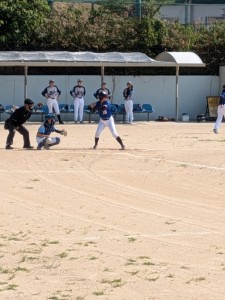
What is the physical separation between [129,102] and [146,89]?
13.3 ft

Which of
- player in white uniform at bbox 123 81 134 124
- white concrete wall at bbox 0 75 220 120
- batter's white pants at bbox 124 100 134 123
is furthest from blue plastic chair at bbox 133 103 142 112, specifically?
batter's white pants at bbox 124 100 134 123

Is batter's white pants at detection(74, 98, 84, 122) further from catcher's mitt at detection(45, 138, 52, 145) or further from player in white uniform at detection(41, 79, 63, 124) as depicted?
catcher's mitt at detection(45, 138, 52, 145)

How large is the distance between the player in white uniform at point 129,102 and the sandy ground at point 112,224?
14.0m

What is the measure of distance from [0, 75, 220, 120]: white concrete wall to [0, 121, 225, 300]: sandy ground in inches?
644

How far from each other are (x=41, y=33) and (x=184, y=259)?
3590cm

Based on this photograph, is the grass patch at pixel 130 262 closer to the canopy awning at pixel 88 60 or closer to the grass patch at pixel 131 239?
the grass patch at pixel 131 239

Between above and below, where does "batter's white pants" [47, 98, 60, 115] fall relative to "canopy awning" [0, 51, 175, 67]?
below

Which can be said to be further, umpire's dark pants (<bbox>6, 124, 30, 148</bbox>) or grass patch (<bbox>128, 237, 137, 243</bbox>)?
umpire's dark pants (<bbox>6, 124, 30, 148</bbox>)

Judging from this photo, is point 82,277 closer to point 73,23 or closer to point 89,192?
point 89,192

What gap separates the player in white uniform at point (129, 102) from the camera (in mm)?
41450

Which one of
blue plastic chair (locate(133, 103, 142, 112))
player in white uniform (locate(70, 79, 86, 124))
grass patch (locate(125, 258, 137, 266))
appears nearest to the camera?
grass patch (locate(125, 258, 137, 266))

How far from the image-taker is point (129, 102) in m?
41.7

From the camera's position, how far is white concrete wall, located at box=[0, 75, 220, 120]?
43.3 metres

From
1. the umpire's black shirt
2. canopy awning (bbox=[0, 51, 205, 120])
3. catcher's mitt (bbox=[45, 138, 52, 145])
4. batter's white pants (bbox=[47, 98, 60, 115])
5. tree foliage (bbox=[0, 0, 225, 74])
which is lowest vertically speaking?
catcher's mitt (bbox=[45, 138, 52, 145])
